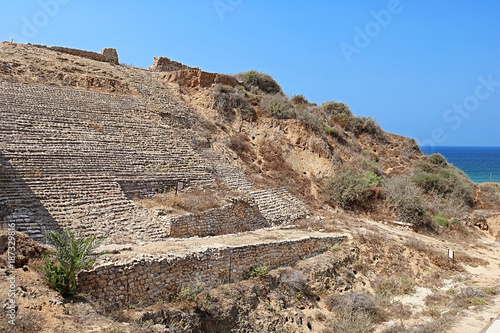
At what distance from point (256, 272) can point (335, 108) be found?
19.2 metres

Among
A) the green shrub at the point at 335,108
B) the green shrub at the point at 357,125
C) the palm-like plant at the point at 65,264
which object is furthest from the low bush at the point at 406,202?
the palm-like plant at the point at 65,264

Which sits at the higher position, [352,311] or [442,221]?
[442,221]

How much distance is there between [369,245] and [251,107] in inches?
435

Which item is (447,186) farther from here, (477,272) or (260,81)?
(260,81)

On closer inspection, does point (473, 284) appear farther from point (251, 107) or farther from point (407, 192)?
point (251, 107)

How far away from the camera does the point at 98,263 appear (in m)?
6.23

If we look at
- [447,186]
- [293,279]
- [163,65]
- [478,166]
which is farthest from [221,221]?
[478,166]

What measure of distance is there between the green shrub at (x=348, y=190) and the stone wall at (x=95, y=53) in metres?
13.6

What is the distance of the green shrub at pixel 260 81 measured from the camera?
998 inches

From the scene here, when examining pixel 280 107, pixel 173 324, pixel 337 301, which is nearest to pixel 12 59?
pixel 280 107

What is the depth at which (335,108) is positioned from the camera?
→ 25969 mm

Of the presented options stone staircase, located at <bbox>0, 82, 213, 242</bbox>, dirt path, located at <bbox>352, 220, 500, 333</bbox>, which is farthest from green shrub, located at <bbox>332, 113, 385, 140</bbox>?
stone staircase, located at <bbox>0, 82, 213, 242</bbox>

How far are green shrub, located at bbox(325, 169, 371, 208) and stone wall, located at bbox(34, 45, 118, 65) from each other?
44.5 feet

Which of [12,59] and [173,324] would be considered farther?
[12,59]
